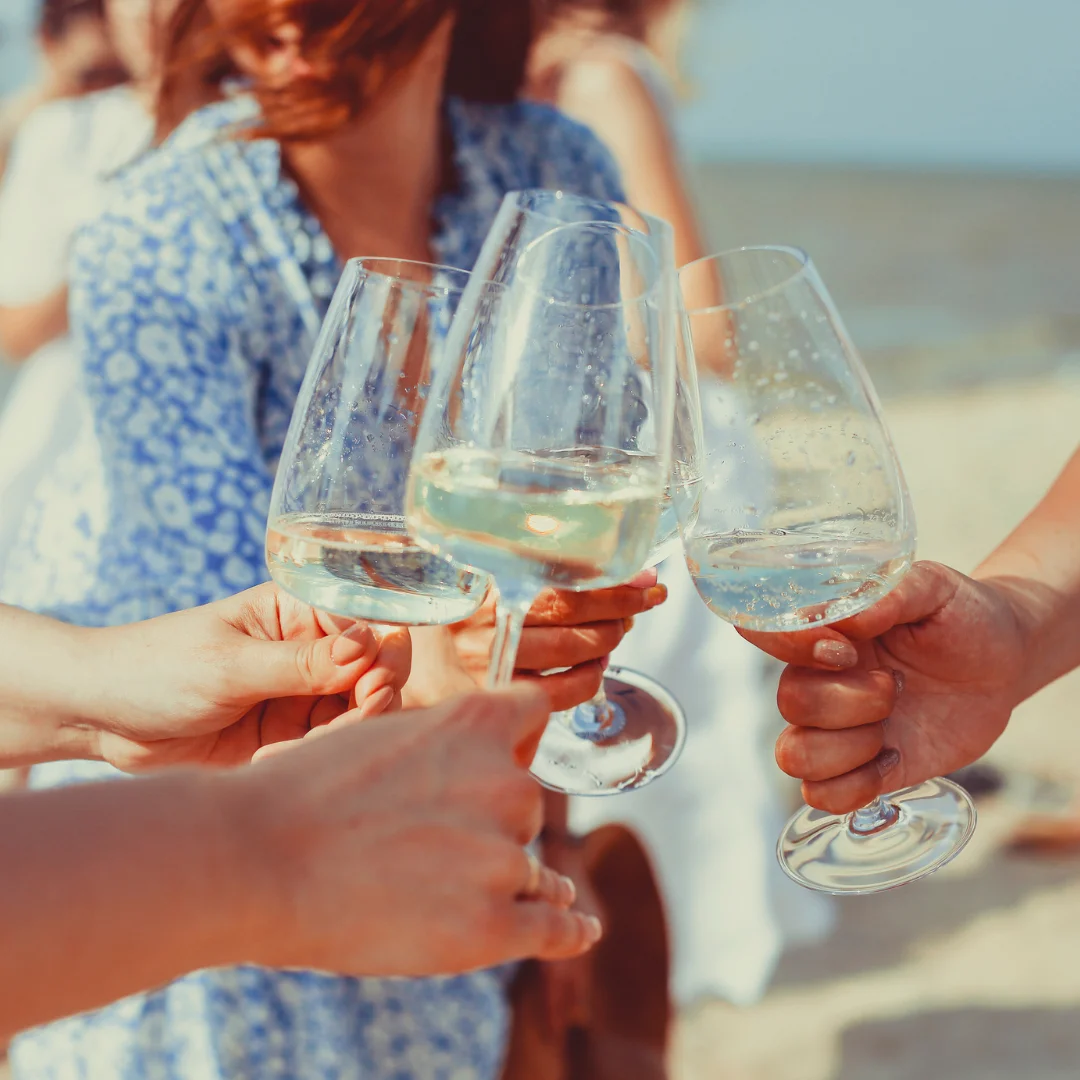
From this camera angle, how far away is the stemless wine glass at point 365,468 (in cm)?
111

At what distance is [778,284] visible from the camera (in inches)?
47.5

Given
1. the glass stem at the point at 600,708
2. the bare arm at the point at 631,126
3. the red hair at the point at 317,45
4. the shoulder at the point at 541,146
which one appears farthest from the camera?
the bare arm at the point at 631,126

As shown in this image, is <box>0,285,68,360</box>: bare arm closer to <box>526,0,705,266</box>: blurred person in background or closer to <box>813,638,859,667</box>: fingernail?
<box>526,0,705,266</box>: blurred person in background

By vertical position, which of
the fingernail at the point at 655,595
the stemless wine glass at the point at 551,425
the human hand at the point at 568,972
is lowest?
the human hand at the point at 568,972

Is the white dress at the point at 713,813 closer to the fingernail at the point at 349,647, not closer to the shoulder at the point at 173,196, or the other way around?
the shoulder at the point at 173,196

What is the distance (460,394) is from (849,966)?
313 centimetres

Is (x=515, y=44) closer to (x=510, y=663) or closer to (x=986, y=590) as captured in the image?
(x=986, y=590)

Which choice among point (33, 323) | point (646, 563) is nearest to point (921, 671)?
point (646, 563)

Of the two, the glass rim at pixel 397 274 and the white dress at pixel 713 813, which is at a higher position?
the glass rim at pixel 397 274

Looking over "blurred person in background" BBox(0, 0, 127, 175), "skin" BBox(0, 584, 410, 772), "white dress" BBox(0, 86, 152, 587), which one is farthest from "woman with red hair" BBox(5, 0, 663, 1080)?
"blurred person in background" BBox(0, 0, 127, 175)

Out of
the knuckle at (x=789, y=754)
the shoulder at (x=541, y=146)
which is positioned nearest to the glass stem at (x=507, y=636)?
the knuckle at (x=789, y=754)

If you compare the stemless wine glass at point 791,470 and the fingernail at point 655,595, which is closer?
the stemless wine glass at point 791,470

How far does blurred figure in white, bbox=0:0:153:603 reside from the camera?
243 centimetres

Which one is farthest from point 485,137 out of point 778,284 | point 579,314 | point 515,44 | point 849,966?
point 849,966
